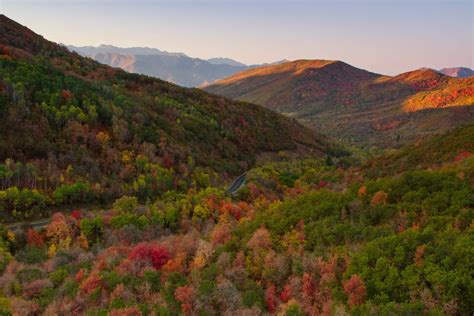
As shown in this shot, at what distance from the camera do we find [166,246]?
42594 millimetres

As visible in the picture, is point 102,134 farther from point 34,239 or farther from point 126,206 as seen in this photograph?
point 34,239

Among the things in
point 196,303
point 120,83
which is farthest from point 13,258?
point 120,83

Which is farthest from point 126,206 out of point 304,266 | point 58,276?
point 304,266

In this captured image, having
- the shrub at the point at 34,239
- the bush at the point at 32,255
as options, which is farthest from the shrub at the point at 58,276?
the shrub at the point at 34,239

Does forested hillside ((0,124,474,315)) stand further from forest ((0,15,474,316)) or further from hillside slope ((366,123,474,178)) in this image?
hillside slope ((366,123,474,178))

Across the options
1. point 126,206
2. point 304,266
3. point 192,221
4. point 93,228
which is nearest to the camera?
point 304,266

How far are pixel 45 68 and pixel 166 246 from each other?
96.1 m

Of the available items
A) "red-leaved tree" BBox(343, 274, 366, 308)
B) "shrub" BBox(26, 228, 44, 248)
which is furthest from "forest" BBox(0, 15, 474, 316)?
"shrub" BBox(26, 228, 44, 248)

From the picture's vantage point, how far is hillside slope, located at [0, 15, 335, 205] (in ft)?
278

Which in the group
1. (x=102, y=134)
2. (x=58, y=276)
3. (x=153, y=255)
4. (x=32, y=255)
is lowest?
(x=32, y=255)

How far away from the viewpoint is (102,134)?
97.5m

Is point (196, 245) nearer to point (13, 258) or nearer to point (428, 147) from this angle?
point (13, 258)

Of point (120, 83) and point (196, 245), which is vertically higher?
point (120, 83)

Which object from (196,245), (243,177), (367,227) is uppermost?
(367,227)
